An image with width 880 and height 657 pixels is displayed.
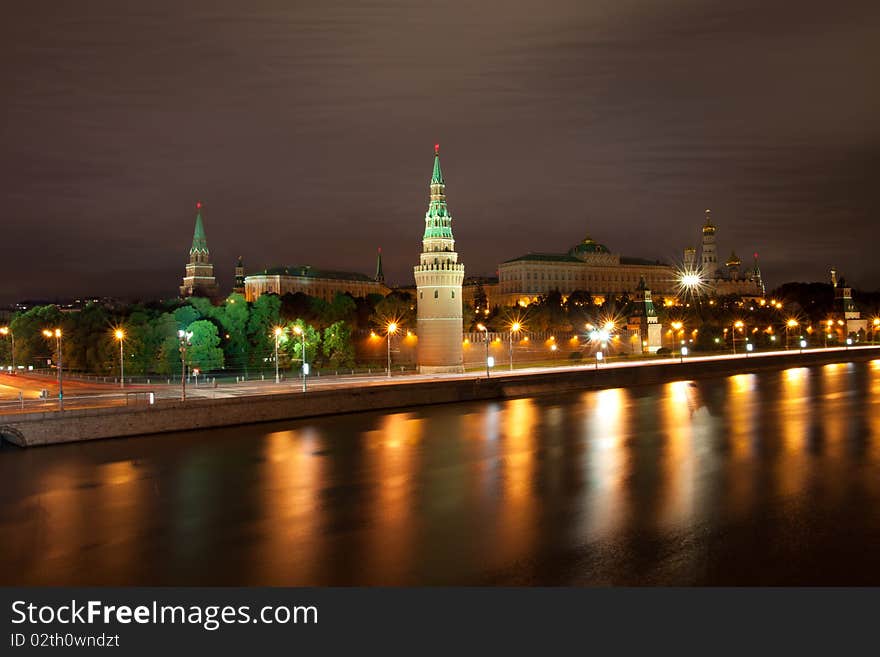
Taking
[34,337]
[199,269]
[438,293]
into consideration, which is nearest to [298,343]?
[438,293]

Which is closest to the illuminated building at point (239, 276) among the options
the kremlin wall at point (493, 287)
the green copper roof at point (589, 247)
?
the kremlin wall at point (493, 287)

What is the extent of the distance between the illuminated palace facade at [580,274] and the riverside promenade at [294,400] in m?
67.9

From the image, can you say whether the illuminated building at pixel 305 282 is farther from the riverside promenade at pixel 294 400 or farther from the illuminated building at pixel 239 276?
the riverside promenade at pixel 294 400

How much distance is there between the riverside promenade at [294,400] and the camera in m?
27.8

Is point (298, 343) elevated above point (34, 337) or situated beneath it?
situated beneath

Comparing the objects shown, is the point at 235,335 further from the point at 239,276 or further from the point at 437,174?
the point at 239,276

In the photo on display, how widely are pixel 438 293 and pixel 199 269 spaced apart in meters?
74.2

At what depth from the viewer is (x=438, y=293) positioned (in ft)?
189

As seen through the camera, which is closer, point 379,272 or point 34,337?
point 34,337

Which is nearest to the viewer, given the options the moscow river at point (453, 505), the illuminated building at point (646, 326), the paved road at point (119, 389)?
the moscow river at point (453, 505)

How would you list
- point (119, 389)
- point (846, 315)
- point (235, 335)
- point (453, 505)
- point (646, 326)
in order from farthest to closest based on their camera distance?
point (846, 315) → point (646, 326) → point (235, 335) → point (119, 389) → point (453, 505)

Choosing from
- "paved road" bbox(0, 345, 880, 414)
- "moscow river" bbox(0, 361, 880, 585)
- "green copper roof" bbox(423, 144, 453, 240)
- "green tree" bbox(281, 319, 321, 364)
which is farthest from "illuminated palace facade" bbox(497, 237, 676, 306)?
"moscow river" bbox(0, 361, 880, 585)

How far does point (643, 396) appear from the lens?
46250 millimetres

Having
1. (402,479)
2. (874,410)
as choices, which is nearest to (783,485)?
(402,479)
